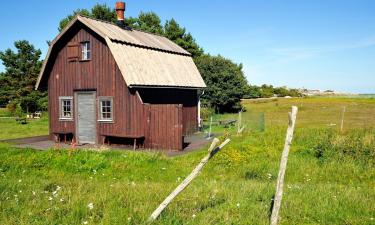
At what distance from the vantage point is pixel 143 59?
64.3 ft

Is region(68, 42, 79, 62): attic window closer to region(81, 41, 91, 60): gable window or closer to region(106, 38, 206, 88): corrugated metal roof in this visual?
region(81, 41, 91, 60): gable window

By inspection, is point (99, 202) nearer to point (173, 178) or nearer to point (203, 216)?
point (203, 216)

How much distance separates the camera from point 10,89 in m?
51.1

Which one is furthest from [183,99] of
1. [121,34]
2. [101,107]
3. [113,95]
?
[121,34]

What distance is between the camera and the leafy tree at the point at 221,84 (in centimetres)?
4384

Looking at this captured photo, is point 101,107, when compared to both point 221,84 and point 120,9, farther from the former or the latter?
point 221,84

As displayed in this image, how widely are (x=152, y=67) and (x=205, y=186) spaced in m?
12.2

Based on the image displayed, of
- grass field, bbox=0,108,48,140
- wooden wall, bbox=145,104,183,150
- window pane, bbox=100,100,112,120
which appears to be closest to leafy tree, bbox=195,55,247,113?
grass field, bbox=0,108,48,140

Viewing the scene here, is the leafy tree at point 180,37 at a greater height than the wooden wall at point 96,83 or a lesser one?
greater

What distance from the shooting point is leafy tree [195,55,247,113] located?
43844mm

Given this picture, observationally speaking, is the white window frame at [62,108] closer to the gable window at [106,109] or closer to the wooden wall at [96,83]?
the wooden wall at [96,83]

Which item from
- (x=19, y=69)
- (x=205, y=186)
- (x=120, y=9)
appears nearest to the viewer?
(x=205, y=186)

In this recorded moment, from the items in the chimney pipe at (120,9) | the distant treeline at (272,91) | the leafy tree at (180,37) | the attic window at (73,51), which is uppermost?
the leafy tree at (180,37)

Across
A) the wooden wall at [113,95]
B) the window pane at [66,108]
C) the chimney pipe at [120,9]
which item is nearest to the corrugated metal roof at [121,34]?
the wooden wall at [113,95]
